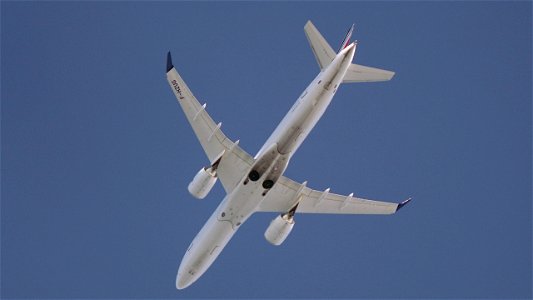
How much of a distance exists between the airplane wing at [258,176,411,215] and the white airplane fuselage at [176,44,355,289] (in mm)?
1788

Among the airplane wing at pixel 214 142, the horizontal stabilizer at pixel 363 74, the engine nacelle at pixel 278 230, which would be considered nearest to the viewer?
the horizontal stabilizer at pixel 363 74

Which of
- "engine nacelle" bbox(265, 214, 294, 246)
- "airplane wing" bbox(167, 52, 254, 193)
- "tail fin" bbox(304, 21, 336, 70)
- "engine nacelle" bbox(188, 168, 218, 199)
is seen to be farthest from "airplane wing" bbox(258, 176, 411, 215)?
"tail fin" bbox(304, 21, 336, 70)

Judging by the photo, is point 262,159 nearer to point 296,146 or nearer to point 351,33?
point 296,146

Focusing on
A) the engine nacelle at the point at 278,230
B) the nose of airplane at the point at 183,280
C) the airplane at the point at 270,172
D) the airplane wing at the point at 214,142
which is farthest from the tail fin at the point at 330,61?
the nose of airplane at the point at 183,280

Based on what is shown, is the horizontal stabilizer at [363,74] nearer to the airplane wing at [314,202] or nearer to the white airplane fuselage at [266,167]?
the white airplane fuselage at [266,167]

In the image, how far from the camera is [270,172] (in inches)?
1646

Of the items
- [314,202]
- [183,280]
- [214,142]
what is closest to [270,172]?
[214,142]

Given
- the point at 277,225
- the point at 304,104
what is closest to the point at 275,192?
the point at 277,225

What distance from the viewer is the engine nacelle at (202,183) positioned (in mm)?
43250

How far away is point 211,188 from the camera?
143ft

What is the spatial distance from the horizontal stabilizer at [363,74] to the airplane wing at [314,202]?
303 inches

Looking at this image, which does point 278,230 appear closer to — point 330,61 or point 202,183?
point 202,183

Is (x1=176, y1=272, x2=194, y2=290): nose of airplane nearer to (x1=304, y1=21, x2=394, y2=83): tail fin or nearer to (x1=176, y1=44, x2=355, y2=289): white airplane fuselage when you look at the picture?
(x1=176, y1=44, x2=355, y2=289): white airplane fuselage

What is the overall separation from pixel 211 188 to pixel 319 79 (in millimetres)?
9632
